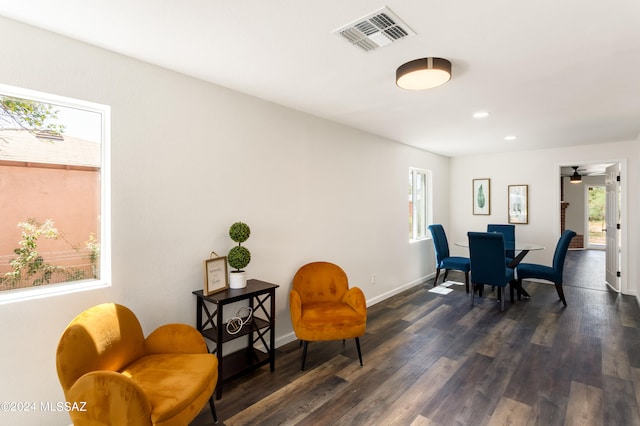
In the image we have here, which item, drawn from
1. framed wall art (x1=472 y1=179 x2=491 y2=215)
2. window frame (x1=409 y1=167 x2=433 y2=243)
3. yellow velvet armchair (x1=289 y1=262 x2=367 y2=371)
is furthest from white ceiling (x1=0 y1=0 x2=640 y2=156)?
framed wall art (x1=472 y1=179 x2=491 y2=215)

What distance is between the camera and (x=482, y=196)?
6.36m

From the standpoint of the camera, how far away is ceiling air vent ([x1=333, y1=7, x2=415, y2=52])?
175cm

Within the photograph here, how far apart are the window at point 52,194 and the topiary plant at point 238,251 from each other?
0.84m

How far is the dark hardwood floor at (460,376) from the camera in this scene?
7.00 ft

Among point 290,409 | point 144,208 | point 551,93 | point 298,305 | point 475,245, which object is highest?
point 551,93

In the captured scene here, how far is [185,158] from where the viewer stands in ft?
8.18

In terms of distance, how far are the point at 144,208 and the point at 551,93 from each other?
3571 mm

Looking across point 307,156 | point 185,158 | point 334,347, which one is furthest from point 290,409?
→ point 307,156

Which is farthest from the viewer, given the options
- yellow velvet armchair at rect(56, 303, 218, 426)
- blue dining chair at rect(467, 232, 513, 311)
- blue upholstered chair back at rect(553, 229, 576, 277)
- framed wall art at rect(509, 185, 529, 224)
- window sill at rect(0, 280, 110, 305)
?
framed wall art at rect(509, 185, 529, 224)

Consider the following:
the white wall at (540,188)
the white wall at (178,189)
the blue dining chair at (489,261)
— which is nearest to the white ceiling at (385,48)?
the white wall at (178,189)

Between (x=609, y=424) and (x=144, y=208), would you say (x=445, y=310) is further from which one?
(x=144, y=208)

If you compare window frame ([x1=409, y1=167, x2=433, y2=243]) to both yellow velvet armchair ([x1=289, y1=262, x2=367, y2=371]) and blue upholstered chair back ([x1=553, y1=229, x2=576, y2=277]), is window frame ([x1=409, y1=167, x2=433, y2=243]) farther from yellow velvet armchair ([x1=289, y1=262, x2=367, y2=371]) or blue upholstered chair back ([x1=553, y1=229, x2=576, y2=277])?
yellow velvet armchair ([x1=289, y1=262, x2=367, y2=371])

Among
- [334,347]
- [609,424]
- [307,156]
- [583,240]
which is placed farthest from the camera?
[583,240]

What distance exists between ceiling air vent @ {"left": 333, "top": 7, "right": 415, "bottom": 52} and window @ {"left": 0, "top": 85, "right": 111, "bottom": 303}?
1696mm
